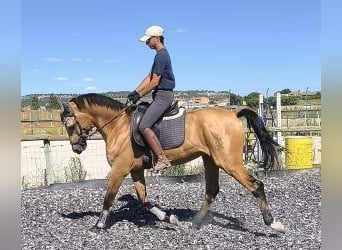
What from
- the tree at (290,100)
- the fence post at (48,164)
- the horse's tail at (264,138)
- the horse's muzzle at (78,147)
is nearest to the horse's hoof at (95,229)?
the horse's muzzle at (78,147)

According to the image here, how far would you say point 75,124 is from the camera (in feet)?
19.1

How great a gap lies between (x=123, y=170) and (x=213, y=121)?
1.31 m

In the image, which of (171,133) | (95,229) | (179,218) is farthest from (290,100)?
(95,229)

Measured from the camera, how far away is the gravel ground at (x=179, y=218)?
5184 mm

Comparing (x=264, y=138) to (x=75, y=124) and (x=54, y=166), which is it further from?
(x=54, y=166)

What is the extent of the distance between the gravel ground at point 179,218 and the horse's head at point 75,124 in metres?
1.14

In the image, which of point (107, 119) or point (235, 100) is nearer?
point (107, 119)

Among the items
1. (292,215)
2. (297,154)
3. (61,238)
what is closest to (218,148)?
(292,215)

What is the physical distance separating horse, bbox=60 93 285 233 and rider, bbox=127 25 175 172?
242 millimetres

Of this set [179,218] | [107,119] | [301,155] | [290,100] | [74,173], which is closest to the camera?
[107,119]

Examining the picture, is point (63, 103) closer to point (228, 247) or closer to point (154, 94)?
point (154, 94)

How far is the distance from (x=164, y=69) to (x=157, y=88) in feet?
0.84

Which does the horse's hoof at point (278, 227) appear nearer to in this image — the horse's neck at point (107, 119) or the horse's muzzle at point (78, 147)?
the horse's neck at point (107, 119)
